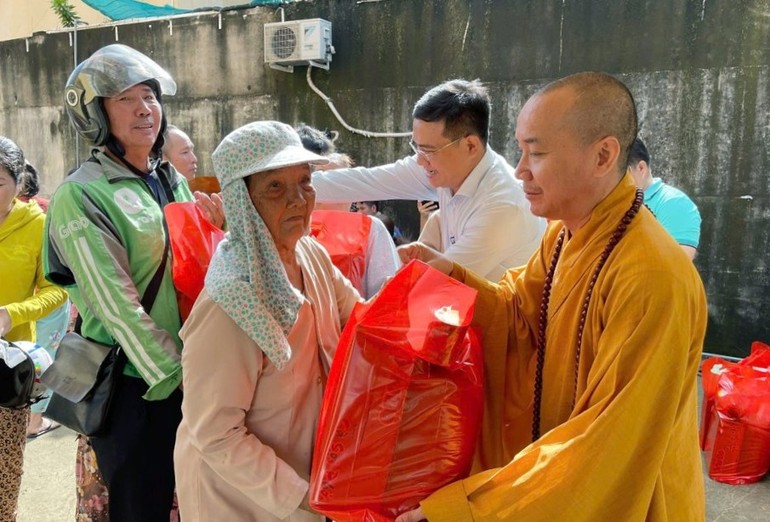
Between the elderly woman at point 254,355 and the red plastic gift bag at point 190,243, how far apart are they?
1.06 ft

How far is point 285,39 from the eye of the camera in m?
6.92

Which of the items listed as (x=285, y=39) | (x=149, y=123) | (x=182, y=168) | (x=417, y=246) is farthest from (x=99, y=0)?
(x=417, y=246)

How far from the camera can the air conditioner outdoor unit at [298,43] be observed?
666cm

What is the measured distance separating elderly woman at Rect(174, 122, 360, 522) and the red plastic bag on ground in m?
2.73

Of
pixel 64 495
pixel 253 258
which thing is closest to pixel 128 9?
pixel 64 495

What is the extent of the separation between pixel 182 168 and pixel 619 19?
4108 millimetres

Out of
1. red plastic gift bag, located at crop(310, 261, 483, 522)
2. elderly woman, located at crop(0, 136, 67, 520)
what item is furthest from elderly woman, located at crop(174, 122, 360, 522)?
elderly woman, located at crop(0, 136, 67, 520)

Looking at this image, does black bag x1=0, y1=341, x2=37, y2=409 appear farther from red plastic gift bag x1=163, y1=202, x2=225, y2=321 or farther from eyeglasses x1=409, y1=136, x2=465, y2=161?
eyeglasses x1=409, y1=136, x2=465, y2=161

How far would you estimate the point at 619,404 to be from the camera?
116 centimetres

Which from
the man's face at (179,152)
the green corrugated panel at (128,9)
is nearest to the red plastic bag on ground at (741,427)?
the man's face at (179,152)

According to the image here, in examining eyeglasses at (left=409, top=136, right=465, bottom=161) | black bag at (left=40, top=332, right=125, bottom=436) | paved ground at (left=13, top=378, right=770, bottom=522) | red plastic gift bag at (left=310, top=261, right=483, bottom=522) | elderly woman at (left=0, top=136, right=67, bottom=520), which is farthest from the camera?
paved ground at (left=13, top=378, right=770, bottom=522)

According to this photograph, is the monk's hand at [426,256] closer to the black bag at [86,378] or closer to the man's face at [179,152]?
the black bag at [86,378]

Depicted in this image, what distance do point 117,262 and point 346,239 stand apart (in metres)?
0.70

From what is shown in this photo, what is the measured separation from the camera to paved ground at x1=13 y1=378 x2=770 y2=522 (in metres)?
3.03
